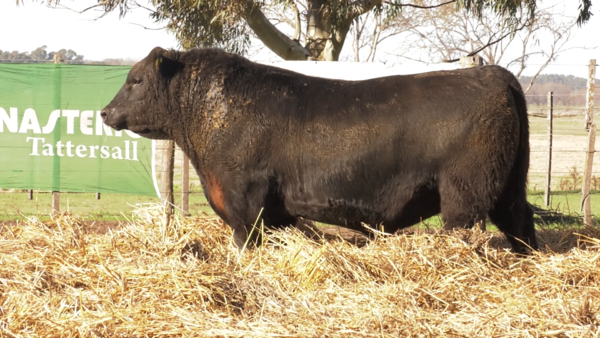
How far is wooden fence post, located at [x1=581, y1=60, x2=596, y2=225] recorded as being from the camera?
382 inches

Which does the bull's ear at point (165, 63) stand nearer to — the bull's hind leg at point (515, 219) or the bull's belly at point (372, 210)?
the bull's belly at point (372, 210)

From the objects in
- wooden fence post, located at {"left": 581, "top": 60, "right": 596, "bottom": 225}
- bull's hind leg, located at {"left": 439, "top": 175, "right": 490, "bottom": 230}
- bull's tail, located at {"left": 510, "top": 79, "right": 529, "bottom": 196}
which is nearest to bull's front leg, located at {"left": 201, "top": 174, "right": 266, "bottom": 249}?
bull's hind leg, located at {"left": 439, "top": 175, "right": 490, "bottom": 230}

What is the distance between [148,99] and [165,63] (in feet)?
1.24

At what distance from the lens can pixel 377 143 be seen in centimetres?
529

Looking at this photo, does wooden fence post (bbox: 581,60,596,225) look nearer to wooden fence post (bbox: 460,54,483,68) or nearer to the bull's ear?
wooden fence post (bbox: 460,54,483,68)

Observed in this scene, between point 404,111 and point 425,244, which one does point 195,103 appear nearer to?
point 404,111

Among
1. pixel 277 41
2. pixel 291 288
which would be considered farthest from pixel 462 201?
pixel 277 41

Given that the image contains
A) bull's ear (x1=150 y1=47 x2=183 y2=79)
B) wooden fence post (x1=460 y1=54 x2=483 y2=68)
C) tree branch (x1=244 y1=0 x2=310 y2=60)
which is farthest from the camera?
tree branch (x1=244 y1=0 x2=310 y2=60)

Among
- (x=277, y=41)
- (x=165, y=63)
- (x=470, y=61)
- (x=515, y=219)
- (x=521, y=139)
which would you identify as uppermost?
(x=277, y=41)

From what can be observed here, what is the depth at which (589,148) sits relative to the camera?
986 cm

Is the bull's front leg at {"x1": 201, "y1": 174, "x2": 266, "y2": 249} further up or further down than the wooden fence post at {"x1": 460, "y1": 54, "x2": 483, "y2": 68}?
further down

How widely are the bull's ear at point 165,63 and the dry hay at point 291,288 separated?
1.30 meters

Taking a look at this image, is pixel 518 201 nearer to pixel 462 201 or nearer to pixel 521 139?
pixel 521 139

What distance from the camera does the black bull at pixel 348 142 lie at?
Result: 16.9 ft
